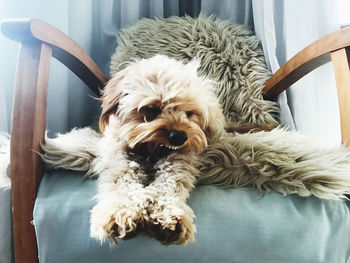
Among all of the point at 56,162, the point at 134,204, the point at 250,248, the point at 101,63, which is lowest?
the point at 250,248

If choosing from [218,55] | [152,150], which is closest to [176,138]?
[152,150]

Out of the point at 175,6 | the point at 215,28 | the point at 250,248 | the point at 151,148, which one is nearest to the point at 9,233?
the point at 151,148

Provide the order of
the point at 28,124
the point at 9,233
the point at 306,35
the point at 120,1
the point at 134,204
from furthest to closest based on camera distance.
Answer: the point at 120,1 → the point at 306,35 → the point at 9,233 → the point at 28,124 → the point at 134,204

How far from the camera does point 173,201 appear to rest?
715 mm

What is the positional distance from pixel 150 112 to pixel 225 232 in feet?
1.15

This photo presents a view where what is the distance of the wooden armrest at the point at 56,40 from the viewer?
31.7 inches

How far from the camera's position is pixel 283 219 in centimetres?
78

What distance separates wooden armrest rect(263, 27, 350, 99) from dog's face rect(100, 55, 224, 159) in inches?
15.8

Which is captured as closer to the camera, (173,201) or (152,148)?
(173,201)

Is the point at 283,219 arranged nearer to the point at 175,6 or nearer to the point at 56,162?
the point at 56,162

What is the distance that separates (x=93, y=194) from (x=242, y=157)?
0.40 meters

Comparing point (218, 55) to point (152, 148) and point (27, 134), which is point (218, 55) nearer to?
point (152, 148)

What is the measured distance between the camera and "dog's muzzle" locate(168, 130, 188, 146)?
80cm

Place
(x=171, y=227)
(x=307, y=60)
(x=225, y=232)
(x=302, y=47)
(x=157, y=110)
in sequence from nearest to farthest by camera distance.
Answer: (x=171, y=227) → (x=225, y=232) → (x=157, y=110) → (x=307, y=60) → (x=302, y=47)
